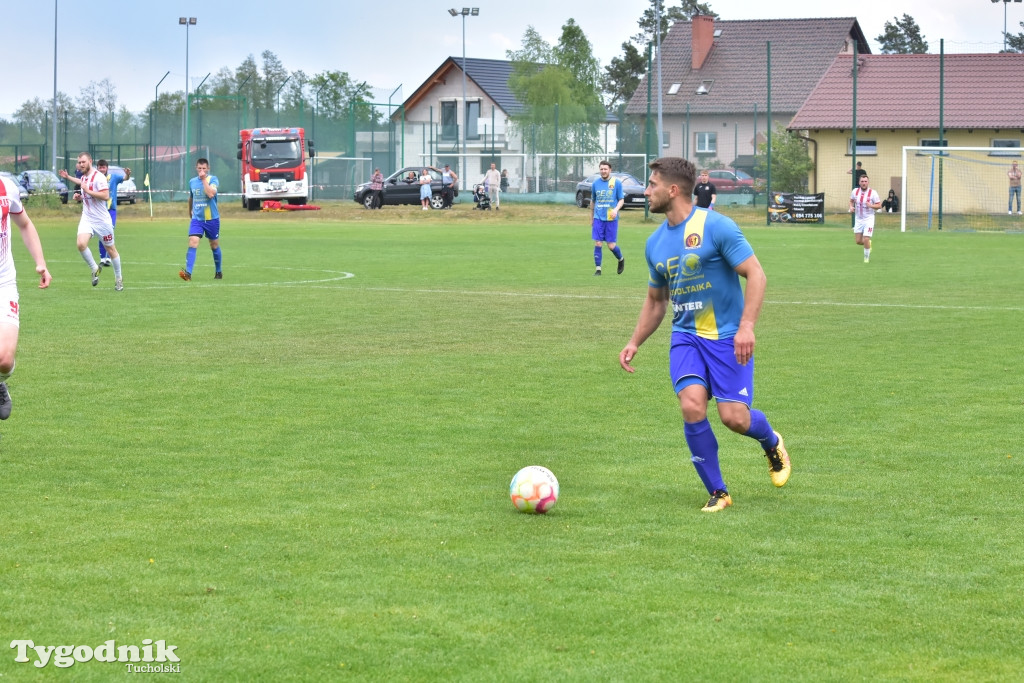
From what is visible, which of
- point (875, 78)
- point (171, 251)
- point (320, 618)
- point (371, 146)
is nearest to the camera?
point (320, 618)

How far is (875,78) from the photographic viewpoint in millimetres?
55000

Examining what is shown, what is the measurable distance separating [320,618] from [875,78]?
176 ft

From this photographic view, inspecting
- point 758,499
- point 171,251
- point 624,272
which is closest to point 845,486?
point 758,499

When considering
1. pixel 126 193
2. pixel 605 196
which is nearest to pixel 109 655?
pixel 605 196

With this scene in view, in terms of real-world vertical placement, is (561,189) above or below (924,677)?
above

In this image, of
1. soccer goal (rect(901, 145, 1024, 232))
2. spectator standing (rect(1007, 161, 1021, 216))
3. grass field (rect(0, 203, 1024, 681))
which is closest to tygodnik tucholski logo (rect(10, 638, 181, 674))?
grass field (rect(0, 203, 1024, 681))

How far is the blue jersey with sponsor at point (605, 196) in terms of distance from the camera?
→ 24.3 metres

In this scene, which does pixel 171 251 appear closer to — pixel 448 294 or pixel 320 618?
pixel 448 294

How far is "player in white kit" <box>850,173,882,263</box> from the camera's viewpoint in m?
27.2

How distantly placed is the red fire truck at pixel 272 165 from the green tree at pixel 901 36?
215 feet

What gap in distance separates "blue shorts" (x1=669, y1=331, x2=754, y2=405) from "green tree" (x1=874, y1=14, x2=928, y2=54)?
104582 mm

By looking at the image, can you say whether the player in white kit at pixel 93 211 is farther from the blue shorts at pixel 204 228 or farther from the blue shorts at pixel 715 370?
the blue shorts at pixel 715 370

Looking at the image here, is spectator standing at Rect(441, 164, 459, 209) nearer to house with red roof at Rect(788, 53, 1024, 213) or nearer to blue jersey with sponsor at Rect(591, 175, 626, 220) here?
house with red roof at Rect(788, 53, 1024, 213)

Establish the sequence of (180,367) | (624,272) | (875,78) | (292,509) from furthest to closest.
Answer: (875,78) → (624,272) → (180,367) → (292,509)
